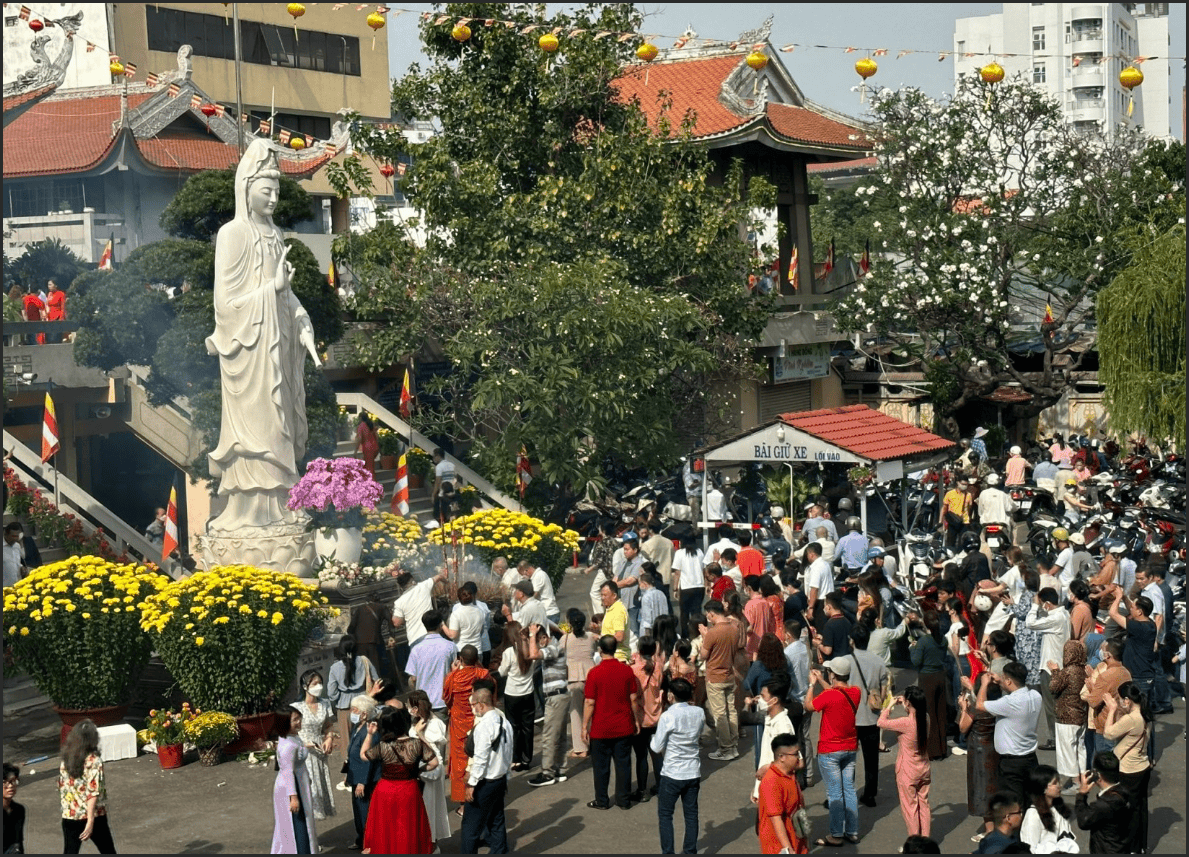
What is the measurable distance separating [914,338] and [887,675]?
24474 millimetres

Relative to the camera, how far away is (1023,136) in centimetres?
3425

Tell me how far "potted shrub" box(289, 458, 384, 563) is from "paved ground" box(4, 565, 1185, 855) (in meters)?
3.51

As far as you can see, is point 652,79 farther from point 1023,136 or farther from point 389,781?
point 389,781

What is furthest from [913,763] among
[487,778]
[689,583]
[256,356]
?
[256,356]

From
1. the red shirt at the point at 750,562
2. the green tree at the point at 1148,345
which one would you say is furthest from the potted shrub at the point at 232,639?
the green tree at the point at 1148,345

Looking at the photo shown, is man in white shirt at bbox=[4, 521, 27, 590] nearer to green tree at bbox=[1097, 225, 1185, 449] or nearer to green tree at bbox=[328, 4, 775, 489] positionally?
green tree at bbox=[328, 4, 775, 489]

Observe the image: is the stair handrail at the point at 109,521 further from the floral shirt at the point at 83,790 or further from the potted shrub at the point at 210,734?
the floral shirt at the point at 83,790

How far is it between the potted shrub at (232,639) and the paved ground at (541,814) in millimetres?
619

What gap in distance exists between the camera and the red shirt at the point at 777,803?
10109 millimetres

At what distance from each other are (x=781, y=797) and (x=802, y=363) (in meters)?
24.8

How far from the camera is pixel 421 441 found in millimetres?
25359

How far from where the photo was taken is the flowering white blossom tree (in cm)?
3266

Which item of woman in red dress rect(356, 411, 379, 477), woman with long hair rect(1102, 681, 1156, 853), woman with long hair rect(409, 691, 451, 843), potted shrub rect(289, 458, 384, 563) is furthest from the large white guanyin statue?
woman with long hair rect(1102, 681, 1156, 853)

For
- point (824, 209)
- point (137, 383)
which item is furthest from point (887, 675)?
point (824, 209)
